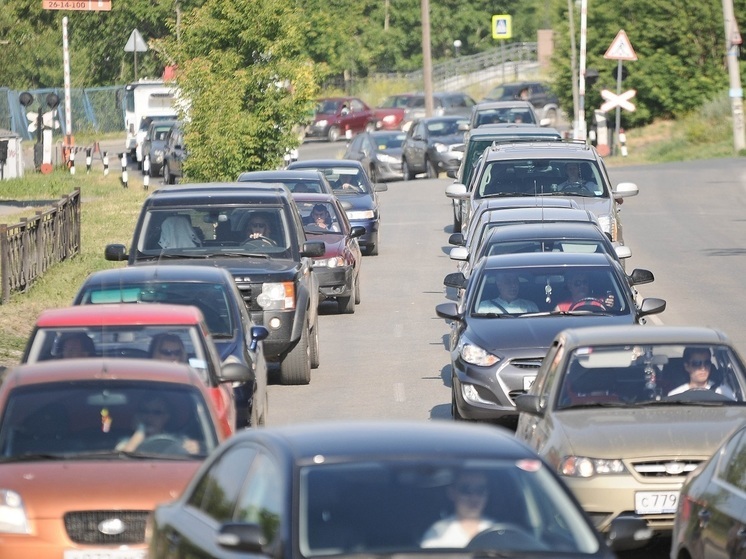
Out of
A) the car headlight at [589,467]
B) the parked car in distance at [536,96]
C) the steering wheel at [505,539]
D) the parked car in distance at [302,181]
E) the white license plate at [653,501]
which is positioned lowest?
the white license plate at [653,501]

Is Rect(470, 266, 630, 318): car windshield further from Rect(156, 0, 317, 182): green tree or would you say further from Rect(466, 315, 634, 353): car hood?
Rect(156, 0, 317, 182): green tree

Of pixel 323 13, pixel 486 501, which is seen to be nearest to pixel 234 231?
pixel 486 501

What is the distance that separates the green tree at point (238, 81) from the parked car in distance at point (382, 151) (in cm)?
1061

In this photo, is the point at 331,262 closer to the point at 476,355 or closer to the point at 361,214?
the point at 361,214

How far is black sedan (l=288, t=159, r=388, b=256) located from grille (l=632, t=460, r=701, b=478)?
1775 centimetres

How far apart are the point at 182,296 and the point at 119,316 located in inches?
76.3

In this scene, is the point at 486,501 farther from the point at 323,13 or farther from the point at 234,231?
the point at 323,13

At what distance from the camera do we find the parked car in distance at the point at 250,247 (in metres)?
15.9

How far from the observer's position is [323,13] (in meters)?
76.6

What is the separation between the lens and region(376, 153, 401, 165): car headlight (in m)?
45.3

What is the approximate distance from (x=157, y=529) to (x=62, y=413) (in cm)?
243

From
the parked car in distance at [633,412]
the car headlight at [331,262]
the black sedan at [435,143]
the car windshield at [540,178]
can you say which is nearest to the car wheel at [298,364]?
the car headlight at [331,262]

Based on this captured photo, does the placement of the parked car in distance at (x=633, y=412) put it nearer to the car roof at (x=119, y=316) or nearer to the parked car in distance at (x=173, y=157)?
the car roof at (x=119, y=316)

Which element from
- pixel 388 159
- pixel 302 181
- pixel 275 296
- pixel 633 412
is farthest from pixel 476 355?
pixel 388 159
